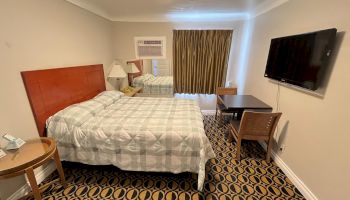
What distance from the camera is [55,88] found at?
6.77 ft

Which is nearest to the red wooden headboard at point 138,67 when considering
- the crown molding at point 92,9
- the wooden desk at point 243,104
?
the crown molding at point 92,9

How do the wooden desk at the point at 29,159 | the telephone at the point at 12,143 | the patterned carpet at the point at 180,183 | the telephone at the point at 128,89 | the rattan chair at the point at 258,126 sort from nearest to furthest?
the wooden desk at the point at 29,159 → the telephone at the point at 12,143 → the patterned carpet at the point at 180,183 → the rattan chair at the point at 258,126 → the telephone at the point at 128,89

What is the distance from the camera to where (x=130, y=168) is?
1864mm

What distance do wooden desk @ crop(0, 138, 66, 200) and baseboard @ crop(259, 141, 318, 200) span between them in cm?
272

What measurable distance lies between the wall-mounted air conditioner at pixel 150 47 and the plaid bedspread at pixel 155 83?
1.65 feet

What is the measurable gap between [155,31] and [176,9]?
76 centimetres

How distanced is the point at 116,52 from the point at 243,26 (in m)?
3.04

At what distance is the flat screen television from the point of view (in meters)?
1.54

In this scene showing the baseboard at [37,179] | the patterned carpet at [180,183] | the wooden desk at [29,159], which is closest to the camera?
the wooden desk at [29,159]

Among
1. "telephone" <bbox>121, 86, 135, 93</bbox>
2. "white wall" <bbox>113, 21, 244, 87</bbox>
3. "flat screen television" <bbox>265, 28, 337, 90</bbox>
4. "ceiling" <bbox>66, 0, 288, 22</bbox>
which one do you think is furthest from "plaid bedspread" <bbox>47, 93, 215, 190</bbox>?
"white wall" <bbox>113, 21, 244, 87</bbox>

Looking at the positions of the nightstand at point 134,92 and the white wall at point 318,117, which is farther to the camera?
the nightstand at point 134,92

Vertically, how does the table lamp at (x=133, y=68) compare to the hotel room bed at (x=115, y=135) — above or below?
above

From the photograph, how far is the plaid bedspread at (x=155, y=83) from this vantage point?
155 inches

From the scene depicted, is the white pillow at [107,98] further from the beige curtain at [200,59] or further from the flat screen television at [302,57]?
the flat screen television at [302,57]
